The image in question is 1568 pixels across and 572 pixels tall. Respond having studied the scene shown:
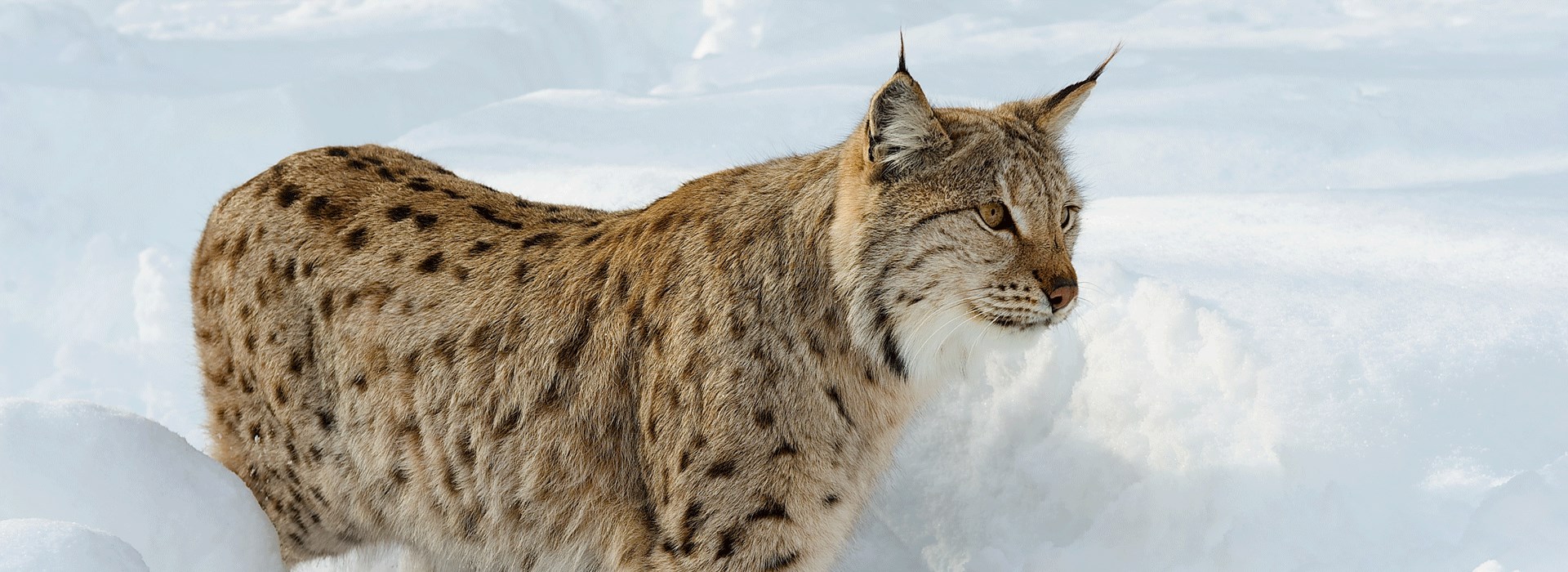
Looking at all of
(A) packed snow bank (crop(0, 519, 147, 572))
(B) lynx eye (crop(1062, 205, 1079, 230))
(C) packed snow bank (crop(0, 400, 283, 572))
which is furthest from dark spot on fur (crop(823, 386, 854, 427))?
(C) packed snow bank (crop(0, 400, 283, 572))

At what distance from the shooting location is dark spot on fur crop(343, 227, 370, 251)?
12.4 feet

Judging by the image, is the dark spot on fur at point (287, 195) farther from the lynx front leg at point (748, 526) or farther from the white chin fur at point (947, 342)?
the white chin fur at point (947, 342)

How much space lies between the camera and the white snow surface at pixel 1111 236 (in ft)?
12.6

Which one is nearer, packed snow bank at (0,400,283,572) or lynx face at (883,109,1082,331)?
lynx face at (883,109,1082,331)

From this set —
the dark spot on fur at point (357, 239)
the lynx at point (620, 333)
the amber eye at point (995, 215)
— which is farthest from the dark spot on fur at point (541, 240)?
the amber eye at point (995, 215)

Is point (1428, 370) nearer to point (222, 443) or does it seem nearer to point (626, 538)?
point (626, 538)

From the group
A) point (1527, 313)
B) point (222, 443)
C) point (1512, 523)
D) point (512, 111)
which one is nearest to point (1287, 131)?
point (1527, 313)

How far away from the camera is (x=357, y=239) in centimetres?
377

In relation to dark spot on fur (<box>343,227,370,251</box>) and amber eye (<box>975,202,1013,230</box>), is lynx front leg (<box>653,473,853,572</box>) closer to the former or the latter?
amber eye (<box>975,202,1013,230</box>)

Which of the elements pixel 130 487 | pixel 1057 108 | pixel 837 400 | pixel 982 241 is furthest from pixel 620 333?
pixel 130 487

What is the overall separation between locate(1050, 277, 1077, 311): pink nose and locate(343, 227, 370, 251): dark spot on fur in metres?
1.91

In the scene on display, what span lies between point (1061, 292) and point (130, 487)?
99.5 inches

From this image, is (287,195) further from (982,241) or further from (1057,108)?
(1057,108)

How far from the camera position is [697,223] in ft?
11.5
